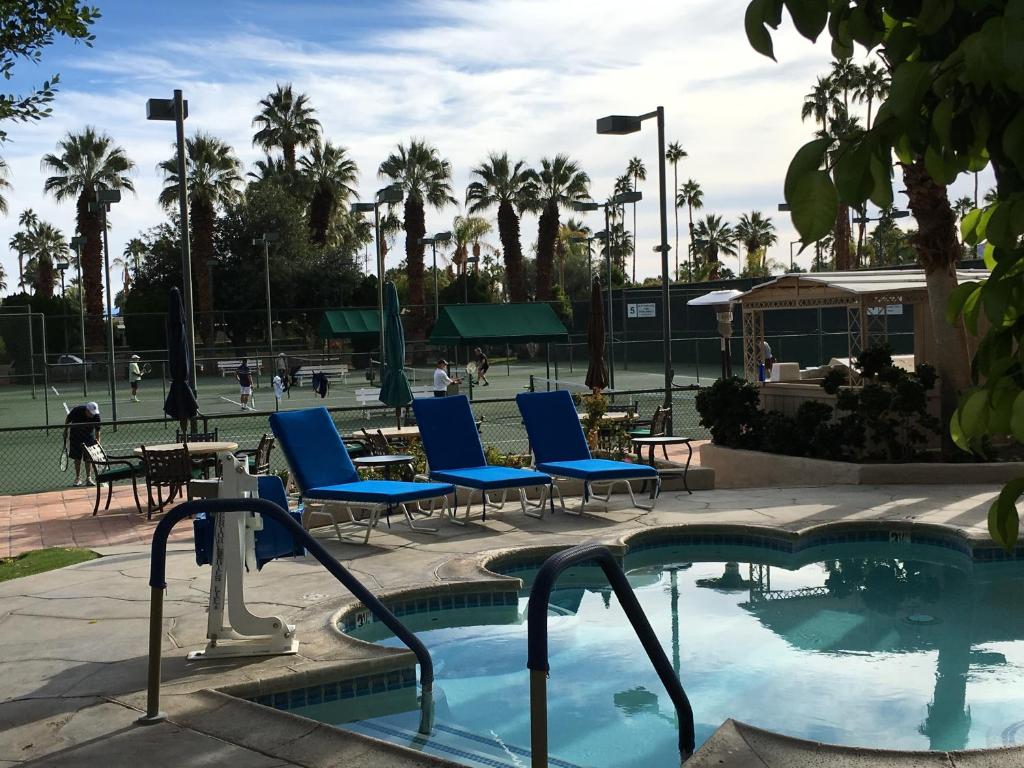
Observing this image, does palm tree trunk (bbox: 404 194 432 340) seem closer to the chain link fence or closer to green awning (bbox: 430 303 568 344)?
green awning (bbox: 430 303 568 344)

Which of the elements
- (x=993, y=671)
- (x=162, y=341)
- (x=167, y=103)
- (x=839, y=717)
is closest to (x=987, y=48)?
(x=839, y=717)

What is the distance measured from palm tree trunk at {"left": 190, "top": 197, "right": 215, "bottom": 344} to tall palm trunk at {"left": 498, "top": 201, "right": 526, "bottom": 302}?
572 inches

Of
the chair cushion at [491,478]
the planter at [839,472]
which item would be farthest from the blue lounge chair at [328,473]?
the planter at [839,472]

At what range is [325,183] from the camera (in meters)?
59.4

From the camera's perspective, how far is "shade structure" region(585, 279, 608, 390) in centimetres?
1652

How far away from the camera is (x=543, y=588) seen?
12.5 ft

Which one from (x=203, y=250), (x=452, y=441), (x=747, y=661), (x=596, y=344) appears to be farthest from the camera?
(x=203, y=250)

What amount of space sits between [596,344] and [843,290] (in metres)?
3.77

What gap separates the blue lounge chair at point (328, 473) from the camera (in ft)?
31.2

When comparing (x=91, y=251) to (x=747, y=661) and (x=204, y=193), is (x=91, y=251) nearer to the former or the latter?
(x=204, y=193)

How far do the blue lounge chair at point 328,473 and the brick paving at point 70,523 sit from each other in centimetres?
158

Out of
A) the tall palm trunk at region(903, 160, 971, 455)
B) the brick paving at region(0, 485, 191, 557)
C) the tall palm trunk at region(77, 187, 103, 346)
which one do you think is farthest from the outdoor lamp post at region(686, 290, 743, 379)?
the tall palm trunk at region(77, 187, 103, 346)

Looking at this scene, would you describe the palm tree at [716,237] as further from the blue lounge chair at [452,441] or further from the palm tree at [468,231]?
the blue lounge chair at [452,441]

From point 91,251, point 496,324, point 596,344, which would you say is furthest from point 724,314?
point 91,251
